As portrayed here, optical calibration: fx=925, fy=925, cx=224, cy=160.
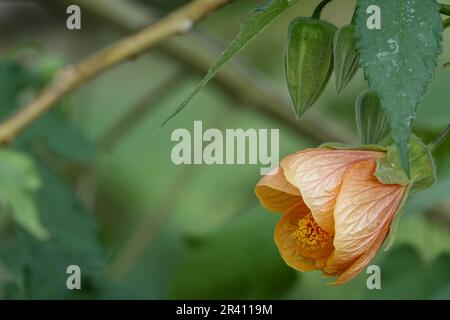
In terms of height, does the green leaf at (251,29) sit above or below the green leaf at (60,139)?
below

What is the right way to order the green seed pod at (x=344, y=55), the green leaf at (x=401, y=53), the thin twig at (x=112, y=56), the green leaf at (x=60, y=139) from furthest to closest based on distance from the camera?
1. the green leaf at (x=60, y=139)
2. the thin twig at (x=112, y=56)
3. the green seed pod at (x=344, y=55)
4. the green leaf at (x=401, y=53)

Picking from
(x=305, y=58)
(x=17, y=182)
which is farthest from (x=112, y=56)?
(x=305, y=58)

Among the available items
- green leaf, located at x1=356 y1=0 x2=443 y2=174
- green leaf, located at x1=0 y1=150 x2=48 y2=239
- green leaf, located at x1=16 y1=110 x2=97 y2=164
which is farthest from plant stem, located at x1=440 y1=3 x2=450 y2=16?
green leaf, located at x1=16 y1=110 x2=97 y2=164

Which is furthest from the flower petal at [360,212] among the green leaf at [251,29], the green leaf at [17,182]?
the green leaf at [17,182]

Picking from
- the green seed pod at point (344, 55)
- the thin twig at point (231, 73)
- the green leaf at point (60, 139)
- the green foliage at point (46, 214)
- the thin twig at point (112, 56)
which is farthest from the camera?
the thin twig at point (231, 73)

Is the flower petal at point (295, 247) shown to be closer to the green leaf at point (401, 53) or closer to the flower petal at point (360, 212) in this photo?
the flower petal at point (360, 212)

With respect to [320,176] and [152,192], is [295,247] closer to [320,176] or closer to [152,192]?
[320,176]

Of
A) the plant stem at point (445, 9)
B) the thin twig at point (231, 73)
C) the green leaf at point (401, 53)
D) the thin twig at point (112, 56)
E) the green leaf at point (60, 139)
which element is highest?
the thin twig at point (231, 73)
